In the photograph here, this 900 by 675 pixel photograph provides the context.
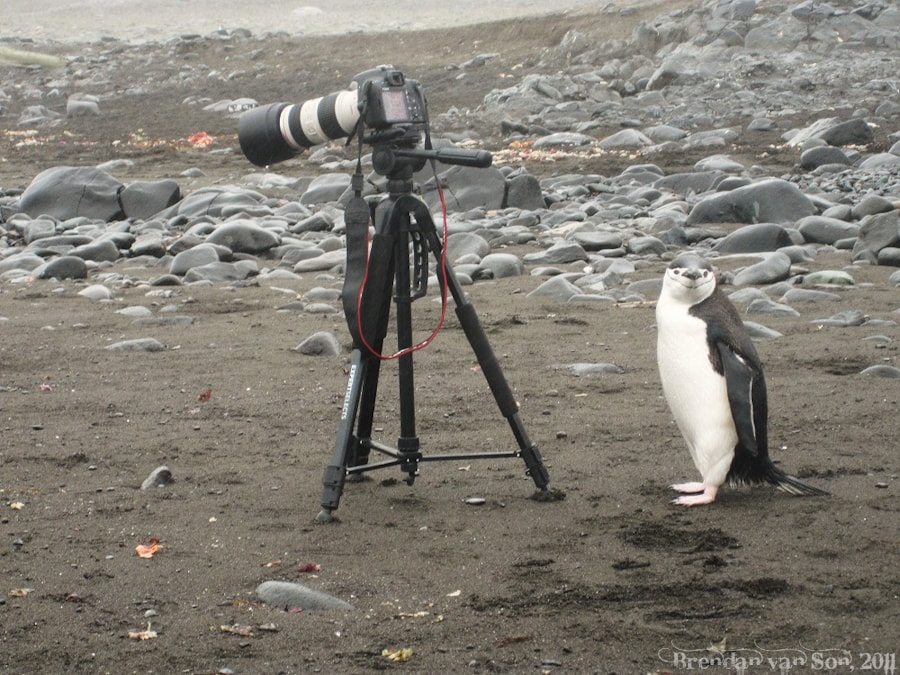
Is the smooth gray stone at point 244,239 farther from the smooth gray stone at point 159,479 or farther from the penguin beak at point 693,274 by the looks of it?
the penguin beak at point 693,274

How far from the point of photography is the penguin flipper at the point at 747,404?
384cm

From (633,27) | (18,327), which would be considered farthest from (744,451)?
(633,27)

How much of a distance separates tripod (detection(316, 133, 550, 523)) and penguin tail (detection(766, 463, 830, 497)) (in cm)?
72

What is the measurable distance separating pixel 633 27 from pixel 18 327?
19040mm

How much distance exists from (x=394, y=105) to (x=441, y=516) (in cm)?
131

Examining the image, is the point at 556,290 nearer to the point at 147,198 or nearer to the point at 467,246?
the point at 467,246

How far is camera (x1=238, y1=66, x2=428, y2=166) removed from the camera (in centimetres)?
380

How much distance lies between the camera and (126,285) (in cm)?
862

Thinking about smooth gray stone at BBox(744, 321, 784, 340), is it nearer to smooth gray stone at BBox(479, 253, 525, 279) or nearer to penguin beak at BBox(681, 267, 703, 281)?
penguin beak at BBox(681, 267, 703, 281)

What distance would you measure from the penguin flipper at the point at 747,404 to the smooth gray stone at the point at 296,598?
4.69 ft

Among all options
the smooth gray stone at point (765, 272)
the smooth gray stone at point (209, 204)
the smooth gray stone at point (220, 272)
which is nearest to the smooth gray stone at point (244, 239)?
the smooth gray stone at point (220, 272)

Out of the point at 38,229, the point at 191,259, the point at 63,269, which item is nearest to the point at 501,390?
the point at 191,259

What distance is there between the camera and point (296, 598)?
316 centimetres

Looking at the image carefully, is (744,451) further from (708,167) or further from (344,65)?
(344,65)
